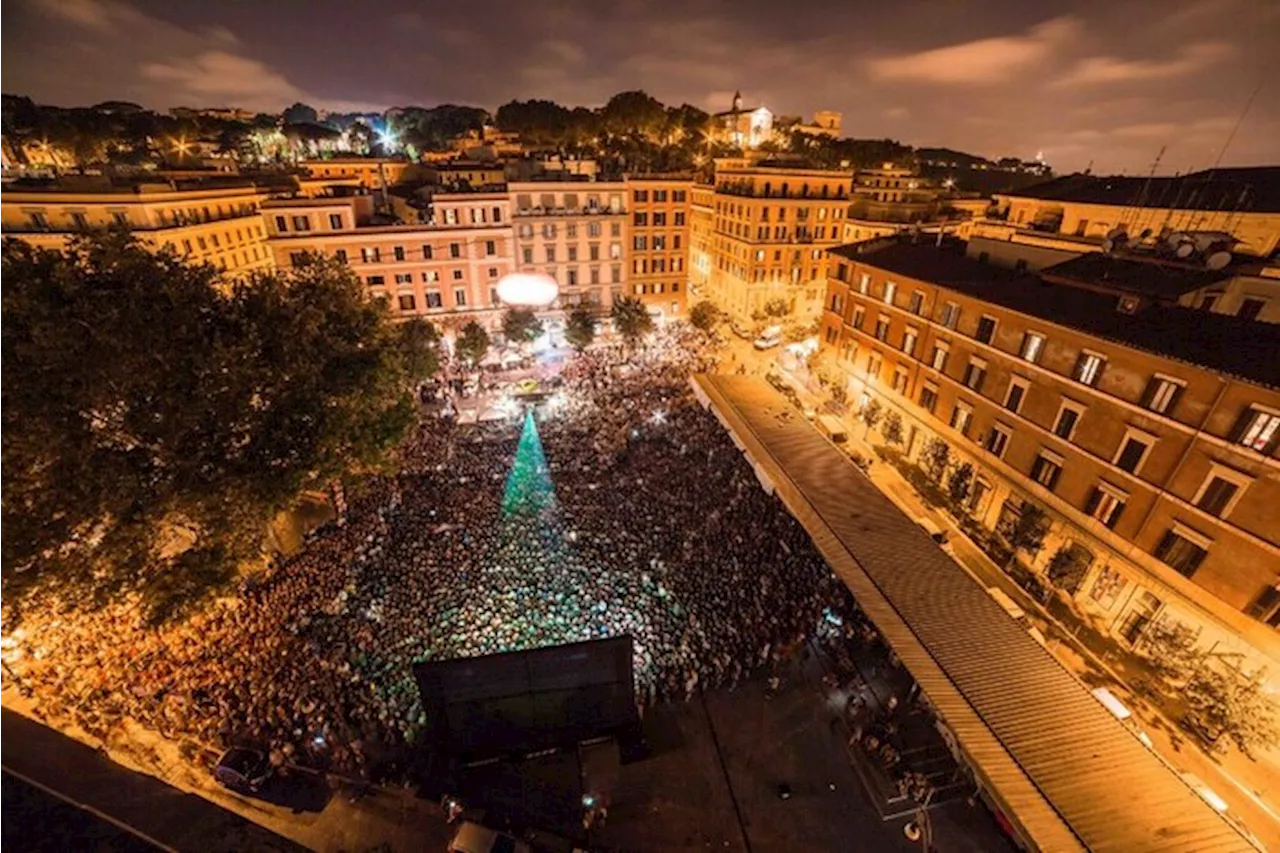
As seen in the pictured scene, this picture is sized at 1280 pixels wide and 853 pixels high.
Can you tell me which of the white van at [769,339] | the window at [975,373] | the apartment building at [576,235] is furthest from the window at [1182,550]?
the apartment building at [576,235]

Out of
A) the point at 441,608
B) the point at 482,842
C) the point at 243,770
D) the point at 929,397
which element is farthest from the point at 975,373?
the point at 243,770

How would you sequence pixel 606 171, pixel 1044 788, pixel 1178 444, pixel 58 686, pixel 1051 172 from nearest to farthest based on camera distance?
pixel 1044 788, pixel 58 686, pixel 1178 444, pixel 606 171, pixel 1051 172

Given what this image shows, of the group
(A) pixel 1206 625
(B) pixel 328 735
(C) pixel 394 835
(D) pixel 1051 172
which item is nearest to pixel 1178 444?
(A) pixel 1206 625

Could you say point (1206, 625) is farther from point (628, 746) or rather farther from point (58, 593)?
point (58, 593)

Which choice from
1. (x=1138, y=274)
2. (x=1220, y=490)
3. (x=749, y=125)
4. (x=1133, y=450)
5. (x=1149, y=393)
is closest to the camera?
(x=1220, y=490)

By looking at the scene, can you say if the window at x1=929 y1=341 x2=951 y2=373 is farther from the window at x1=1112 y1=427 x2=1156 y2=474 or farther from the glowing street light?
the glowing street light

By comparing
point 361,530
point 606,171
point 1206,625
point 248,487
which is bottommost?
point 361,530

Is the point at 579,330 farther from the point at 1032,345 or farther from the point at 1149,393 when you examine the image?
the point at 1149,393
